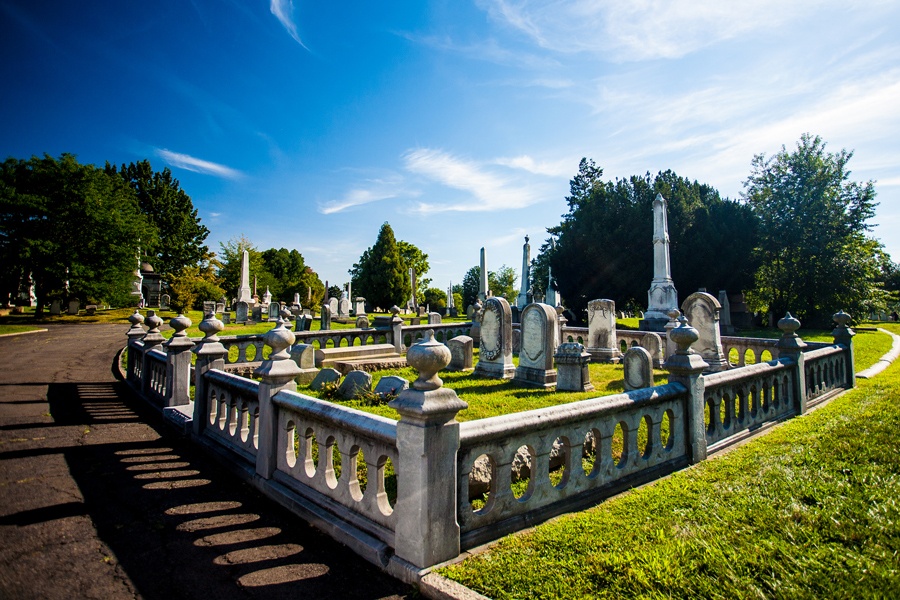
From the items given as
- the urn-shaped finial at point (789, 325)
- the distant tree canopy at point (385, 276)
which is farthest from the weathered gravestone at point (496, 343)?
the distant tree canopy at point (385, 276)

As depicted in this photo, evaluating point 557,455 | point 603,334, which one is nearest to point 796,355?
point 557,455

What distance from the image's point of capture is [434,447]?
8.78 ft

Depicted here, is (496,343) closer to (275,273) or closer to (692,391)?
(692,391)

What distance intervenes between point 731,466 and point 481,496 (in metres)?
2.67

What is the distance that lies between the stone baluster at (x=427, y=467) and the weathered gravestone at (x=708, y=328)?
1112cm

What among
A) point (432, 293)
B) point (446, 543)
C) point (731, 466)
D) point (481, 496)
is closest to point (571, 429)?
point (481, 496)

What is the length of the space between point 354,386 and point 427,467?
555 centimetres

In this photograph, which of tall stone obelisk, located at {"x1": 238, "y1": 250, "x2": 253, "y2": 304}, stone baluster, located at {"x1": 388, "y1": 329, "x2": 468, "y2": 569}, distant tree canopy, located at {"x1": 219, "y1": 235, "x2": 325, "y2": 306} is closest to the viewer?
stone baluster, located at {"x1": 388, "y1": 329, "x2": 468, "y2": 569}

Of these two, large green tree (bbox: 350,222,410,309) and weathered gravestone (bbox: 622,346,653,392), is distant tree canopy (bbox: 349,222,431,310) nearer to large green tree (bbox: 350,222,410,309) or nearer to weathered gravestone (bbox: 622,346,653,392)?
large green tree (bbox: 350,222,410,309)

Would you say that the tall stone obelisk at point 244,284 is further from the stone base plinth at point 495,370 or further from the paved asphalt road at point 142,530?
the paved asphalt road at point 142,530

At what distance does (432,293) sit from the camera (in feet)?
260

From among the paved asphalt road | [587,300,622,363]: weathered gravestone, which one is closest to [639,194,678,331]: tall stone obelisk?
[587,300,622,363]: weathered gravestone

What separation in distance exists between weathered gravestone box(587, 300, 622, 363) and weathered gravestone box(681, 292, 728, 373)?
2488 millimetres

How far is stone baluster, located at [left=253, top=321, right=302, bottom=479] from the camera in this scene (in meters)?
4.15
